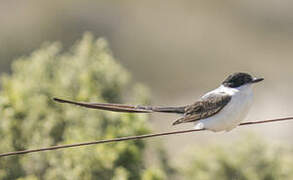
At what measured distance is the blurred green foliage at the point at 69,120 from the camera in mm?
8148

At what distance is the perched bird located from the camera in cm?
576

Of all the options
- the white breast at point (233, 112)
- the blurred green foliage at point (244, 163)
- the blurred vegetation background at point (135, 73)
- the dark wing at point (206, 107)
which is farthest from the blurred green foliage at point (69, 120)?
the white breast at point (233, 112)

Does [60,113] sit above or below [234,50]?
below

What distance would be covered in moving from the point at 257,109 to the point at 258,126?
1612 mm

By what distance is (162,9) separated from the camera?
23.6 metres

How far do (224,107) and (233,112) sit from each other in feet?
0.35

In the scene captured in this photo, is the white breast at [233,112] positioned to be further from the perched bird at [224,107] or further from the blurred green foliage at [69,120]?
the blurred green foliage at [69,120]

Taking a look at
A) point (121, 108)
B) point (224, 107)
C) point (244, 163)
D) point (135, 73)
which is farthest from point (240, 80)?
point (135, 73)

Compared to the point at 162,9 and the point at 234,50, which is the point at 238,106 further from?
the point at 162,9

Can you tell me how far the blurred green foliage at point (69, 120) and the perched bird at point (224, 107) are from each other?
2126mm

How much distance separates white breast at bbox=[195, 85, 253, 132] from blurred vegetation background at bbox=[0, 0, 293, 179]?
230 cm

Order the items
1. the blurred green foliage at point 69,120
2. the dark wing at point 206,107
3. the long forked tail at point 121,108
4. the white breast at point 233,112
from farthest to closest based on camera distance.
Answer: the blurred green foliage at point 69,120 < the dark wing at point 206,107 < the white breast at point 233,112 < the long forked tail at point 121,108

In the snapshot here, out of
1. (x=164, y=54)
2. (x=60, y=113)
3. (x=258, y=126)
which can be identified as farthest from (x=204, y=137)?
(x=60, y=113)

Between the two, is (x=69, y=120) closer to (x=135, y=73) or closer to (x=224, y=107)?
(x=224, y=107)
